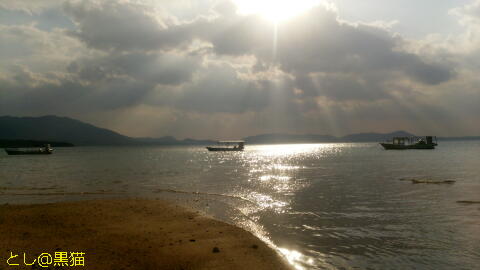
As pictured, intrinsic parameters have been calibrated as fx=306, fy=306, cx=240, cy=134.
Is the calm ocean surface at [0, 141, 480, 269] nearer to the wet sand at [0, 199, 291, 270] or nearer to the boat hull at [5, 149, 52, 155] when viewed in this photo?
the wet sand at [0, 199, 291, 270]

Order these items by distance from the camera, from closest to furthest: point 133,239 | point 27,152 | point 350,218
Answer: point 133,239, point 350,218, point 27,152

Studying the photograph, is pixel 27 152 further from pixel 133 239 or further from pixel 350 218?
pixel 350 218

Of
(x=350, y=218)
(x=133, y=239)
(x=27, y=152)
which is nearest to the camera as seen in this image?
(x=133, y=239)

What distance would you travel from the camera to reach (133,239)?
13.3 m

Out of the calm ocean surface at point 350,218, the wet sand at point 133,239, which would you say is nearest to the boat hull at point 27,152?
the calm ocean surface at point 350,218

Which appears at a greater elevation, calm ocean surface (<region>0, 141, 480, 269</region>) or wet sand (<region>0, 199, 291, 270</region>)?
wet sand (<region>0, 199, 291, 270</region>)

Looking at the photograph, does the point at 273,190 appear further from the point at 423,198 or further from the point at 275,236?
the point at 275,236

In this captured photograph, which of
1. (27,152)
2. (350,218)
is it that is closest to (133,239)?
(350,218)

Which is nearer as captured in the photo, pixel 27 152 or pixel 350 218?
pixel 350 218

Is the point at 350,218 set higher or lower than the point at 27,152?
lower

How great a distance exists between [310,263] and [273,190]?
764 inches

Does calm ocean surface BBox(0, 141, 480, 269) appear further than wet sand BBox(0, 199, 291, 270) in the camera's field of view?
Yes

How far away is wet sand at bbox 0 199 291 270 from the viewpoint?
1089 centimetres

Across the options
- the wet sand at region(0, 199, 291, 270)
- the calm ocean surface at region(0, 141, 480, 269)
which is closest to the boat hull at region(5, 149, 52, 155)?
the calm ocean surface at region(0, 141, 480, 269)
